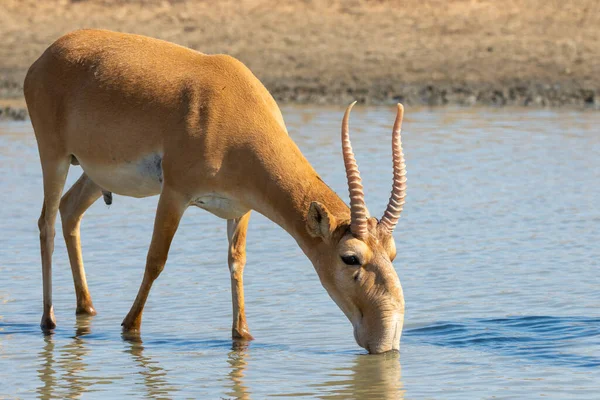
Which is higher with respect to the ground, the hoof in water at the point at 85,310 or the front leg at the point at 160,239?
the front leg at the point at 160,239

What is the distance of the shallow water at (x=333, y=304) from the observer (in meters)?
8.01

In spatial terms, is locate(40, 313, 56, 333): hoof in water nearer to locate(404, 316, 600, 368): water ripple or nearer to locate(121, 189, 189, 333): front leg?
locate(121, 189, 189, 333): front leg

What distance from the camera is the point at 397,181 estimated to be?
7.38 metres

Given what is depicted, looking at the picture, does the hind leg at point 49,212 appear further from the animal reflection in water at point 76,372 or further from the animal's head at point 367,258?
the animal's head at point 367,258

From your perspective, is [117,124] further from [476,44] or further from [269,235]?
[476,44]

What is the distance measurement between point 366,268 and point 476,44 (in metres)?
18.3

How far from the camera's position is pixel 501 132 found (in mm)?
19500

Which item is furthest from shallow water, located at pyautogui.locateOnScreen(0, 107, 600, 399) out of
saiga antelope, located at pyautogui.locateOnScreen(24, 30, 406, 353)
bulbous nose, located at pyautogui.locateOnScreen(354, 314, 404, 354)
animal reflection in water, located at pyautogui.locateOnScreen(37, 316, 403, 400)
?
saiga antelope, located at pyautogui.locateOnScreen(24, 30, 406, 353)

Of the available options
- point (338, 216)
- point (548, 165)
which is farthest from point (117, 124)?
point (548, 165)

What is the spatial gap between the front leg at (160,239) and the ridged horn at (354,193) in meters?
1.51

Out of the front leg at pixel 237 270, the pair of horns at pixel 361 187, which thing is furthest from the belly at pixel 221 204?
the pair of horns at pixel 361 187

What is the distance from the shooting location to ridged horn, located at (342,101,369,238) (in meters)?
7.30

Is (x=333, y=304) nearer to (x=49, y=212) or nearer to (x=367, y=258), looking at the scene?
(x=49, y=212)

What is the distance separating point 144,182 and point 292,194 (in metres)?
1.38
